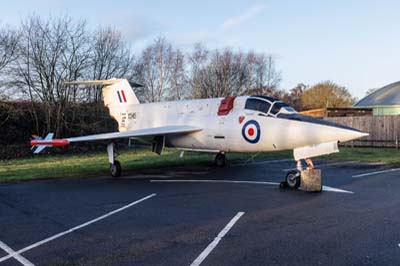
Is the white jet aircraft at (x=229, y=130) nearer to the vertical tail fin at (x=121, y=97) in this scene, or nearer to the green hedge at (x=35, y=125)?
the vertical tail fin at (x=121, y=97)

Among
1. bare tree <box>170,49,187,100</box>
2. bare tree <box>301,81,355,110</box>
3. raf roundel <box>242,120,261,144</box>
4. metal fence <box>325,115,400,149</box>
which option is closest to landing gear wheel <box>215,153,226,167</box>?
raf roundel <box>242,120,261,144</box>

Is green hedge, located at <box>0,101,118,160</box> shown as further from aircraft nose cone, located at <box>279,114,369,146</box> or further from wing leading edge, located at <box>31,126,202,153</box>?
aircraft nose cone, located at <box>279,114,369,146</box>

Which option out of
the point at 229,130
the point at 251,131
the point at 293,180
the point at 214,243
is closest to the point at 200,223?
the point at 214,243

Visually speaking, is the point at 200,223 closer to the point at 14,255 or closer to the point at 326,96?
the point at 14,255

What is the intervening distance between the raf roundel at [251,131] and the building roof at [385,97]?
34.4 metres

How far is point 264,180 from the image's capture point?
10.9 meters

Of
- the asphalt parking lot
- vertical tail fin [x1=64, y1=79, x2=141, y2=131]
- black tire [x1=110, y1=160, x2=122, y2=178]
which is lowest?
the asphalt parking lot

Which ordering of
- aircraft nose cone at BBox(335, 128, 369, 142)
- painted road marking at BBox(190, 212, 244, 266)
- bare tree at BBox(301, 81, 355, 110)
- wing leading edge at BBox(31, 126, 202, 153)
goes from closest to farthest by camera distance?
painted road marking at BBox(190, 212, 244, 266)
aircraft nose cone at BBox(335, 128, 369, 142)
wing leading edge at BBox(31, 126, 202, 153)
bare tree at BBox(301, 81, 355, 110)

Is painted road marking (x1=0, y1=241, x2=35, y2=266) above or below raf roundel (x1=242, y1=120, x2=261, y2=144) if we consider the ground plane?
below

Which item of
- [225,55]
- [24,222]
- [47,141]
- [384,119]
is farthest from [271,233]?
[225,55]

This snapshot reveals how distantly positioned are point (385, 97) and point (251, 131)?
1474 inches

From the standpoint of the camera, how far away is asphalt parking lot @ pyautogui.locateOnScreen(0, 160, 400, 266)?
4.48m

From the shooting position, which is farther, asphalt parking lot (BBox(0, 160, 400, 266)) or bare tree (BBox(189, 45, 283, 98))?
bare tree (BBox(189, 45, 283, 98))

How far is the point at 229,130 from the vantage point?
1162 cm
